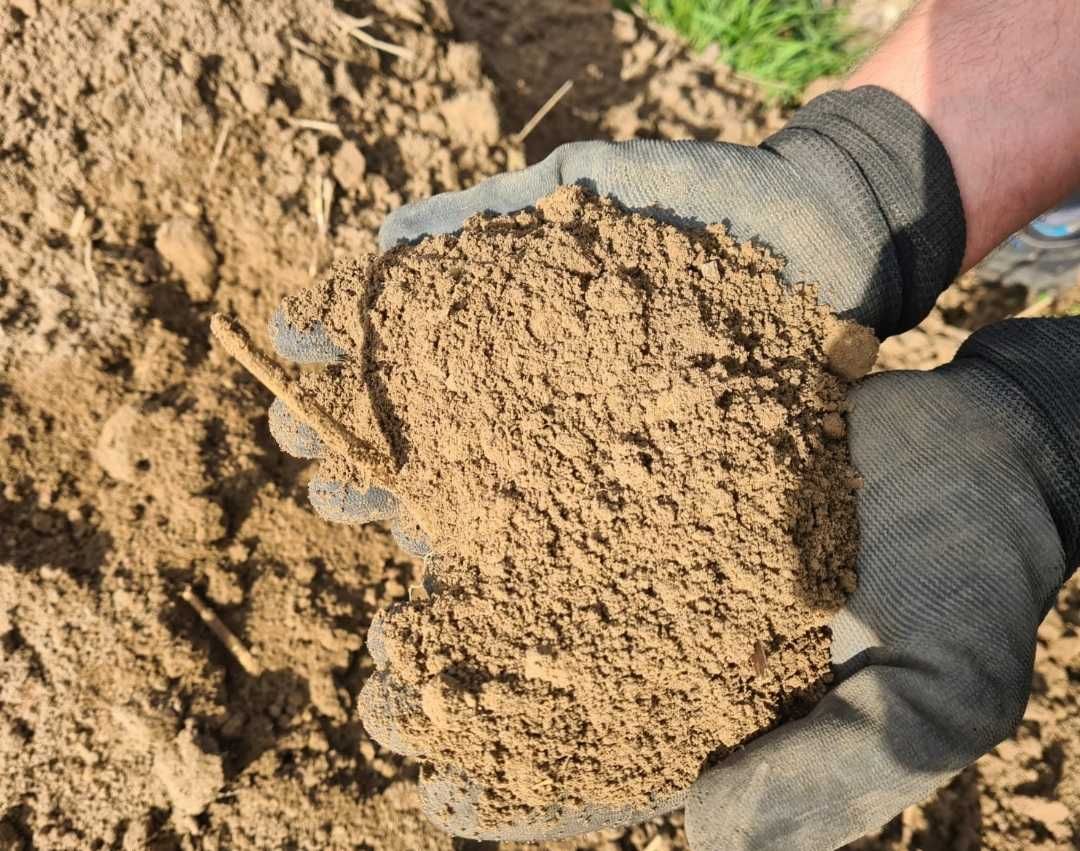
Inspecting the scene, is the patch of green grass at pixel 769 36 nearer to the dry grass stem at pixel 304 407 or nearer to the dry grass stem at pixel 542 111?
the dry grass stem at pixel 542 111

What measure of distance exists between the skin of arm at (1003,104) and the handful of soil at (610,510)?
72cm

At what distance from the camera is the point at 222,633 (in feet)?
7.18

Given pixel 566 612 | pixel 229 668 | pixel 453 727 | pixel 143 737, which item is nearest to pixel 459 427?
pixel 566 612

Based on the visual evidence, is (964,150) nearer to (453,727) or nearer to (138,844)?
(453,727)

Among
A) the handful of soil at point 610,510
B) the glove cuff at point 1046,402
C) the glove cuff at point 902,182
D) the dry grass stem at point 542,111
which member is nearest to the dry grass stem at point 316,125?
the dry grass stem at point 542,111

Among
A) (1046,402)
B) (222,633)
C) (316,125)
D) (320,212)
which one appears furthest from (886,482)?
(316,125)

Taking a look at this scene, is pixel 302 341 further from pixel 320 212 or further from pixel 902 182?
pixel 902 182

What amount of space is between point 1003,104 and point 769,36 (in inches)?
56.2

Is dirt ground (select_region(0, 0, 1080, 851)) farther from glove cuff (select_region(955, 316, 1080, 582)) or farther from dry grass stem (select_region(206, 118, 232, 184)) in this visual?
glove cuff (select_region(955, 316, 1080, 582))

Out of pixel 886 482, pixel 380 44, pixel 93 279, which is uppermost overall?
pixel 380 44

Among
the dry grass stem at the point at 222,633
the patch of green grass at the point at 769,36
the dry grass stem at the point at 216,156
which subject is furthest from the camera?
the patch of green grass at the point at 769,36

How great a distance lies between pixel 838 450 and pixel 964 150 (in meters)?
0.98

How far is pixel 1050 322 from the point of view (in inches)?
73.6

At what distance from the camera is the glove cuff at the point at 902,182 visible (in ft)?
6.32
